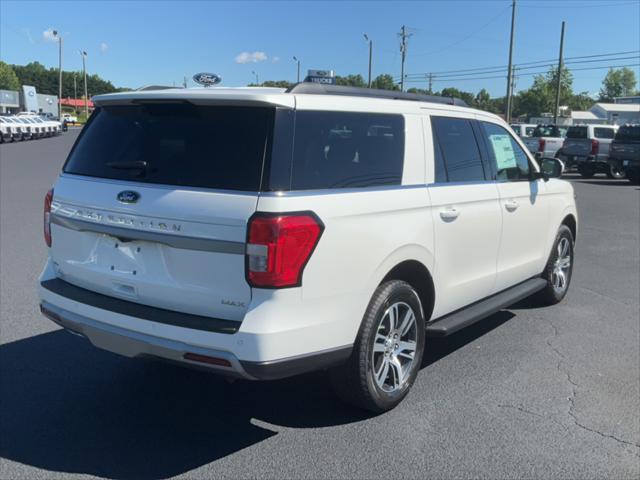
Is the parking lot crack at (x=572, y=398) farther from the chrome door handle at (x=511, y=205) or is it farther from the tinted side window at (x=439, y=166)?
the tinted side window at (x=439, y=166)

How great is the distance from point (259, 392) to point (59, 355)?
1.67 metres

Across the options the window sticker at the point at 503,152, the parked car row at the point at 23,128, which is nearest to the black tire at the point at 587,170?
the window sticker at the point at 503,152

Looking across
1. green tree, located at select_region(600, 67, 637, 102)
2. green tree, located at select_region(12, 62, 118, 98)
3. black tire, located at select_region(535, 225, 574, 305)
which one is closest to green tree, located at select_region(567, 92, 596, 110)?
green tree, located at select_region(600, 67, 637, 102)

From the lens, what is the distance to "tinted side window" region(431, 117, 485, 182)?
4523 millimetres

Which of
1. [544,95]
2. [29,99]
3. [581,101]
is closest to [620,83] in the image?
[581,101]

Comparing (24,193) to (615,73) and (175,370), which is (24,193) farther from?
(615,73)

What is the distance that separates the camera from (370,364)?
3.78m

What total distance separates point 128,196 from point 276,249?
0.95 metres

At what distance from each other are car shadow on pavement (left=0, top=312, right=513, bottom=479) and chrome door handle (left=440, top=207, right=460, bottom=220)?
126cm

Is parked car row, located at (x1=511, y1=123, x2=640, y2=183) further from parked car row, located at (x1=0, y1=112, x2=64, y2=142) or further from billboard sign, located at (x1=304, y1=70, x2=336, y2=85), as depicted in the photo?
parked car row, located at (x1=0, y1=112, x2=64, y2=142)

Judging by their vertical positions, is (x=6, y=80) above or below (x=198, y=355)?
above

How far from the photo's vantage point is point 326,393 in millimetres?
4375

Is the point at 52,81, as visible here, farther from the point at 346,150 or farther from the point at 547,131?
the point at 346,150

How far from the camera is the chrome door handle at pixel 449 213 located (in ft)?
14.1
